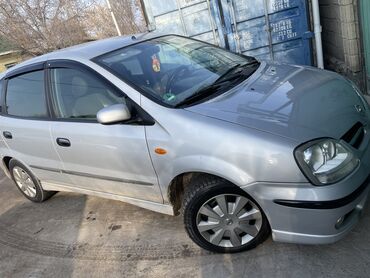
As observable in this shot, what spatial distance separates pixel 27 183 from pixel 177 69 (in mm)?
2412

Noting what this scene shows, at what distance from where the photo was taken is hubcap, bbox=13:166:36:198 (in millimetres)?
4633

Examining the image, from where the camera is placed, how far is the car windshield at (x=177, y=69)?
314cm

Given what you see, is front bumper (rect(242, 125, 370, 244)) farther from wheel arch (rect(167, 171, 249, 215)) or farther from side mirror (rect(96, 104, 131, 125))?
side mirror (rect(96, 104, 131, 125))

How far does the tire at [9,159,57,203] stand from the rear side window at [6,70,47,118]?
2.25 feet

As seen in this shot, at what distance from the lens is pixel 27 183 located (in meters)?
4.70

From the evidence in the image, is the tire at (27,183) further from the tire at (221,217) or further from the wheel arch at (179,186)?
the tire at (221,217)

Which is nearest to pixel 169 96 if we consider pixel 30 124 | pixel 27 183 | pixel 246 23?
pixel 30 124

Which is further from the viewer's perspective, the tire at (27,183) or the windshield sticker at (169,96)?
the tire at (27,183)

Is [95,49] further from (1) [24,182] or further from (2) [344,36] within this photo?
(2) [344,36]

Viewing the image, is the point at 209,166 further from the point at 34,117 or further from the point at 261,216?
the point at 34,117

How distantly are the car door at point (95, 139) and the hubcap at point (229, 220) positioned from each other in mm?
466

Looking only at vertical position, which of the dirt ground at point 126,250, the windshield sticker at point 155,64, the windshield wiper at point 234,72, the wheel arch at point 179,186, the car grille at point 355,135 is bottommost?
the dirt ground at point 126,250

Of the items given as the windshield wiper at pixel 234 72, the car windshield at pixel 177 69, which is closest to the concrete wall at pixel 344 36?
the car windshield at pixel 177 69

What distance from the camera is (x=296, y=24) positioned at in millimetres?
6637
